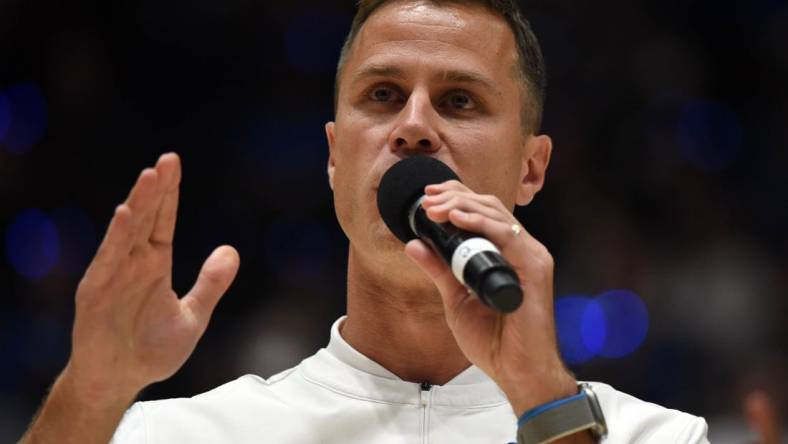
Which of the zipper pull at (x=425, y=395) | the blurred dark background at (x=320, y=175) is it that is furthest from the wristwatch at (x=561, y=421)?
the blurred dark background at (x=320, y=175)

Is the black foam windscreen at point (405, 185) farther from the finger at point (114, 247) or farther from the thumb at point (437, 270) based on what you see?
the finger at point (114, 247)

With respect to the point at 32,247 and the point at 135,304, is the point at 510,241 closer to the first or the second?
the point at 135,304

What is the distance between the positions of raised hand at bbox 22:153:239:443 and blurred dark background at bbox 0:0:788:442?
8.46ft

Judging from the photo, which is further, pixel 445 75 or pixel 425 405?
pixel 445 75

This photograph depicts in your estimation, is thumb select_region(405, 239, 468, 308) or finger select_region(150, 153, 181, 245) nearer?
finger select_region(150, 153, 181, 245)

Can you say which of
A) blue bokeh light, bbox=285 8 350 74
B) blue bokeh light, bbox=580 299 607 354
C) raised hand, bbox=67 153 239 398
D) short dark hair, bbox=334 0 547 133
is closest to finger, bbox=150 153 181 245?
raised hand, bbox=67 153 239 398

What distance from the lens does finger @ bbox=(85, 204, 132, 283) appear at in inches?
92.4

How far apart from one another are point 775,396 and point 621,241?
123 cm

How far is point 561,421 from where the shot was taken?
259 cm

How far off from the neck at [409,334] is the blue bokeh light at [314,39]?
298 centimetres

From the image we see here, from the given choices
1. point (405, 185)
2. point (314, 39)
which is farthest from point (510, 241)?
point (314, 39)

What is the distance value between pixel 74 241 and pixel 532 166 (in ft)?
8.47

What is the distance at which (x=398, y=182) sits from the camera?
2721 mm

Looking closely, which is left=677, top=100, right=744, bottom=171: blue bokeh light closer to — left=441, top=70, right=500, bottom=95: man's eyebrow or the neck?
left=441, top=70, right=500, bottom=95: man's eyebrow
